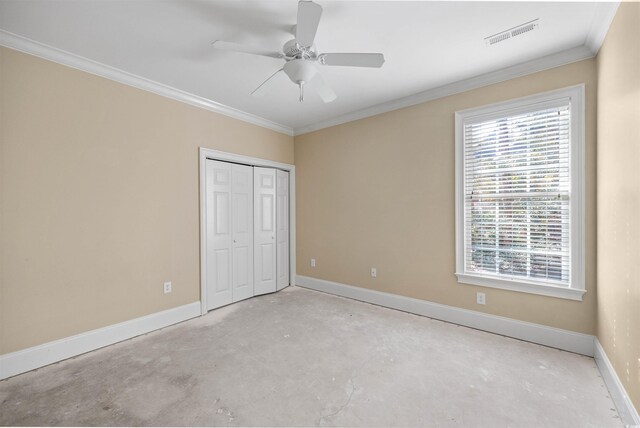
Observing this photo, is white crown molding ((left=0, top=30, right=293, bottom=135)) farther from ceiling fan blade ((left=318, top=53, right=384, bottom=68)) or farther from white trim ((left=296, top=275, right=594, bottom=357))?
white trim ((left=296, top=275, right=594, bottom=357))

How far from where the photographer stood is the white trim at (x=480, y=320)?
95.1 inches

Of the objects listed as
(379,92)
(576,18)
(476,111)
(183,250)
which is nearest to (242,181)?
(183,250)

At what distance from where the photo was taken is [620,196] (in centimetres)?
178

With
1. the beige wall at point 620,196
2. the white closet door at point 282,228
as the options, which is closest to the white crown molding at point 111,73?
the white closet door at point 282,228

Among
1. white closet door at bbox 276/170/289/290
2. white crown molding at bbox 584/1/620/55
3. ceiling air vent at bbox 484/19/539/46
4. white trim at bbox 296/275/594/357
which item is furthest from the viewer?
white closet door at bbox 276/170/289/290

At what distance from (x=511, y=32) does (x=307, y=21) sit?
5.42ft

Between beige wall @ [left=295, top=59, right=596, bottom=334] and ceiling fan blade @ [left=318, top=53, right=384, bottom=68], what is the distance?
152 centimetres

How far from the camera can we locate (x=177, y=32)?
2131mm

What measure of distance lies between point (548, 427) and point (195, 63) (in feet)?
12.3

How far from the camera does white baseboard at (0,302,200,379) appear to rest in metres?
2.14

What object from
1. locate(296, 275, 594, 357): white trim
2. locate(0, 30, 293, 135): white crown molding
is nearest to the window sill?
locate(296, 275, 594, 357): white trim

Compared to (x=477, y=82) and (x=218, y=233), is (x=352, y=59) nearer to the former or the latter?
Result: (x=477, y=82)

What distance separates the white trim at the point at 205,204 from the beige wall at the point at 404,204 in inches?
4.5

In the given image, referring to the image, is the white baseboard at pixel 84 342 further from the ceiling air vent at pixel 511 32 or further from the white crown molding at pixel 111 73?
the ceiling air vent at pixel 511 32
